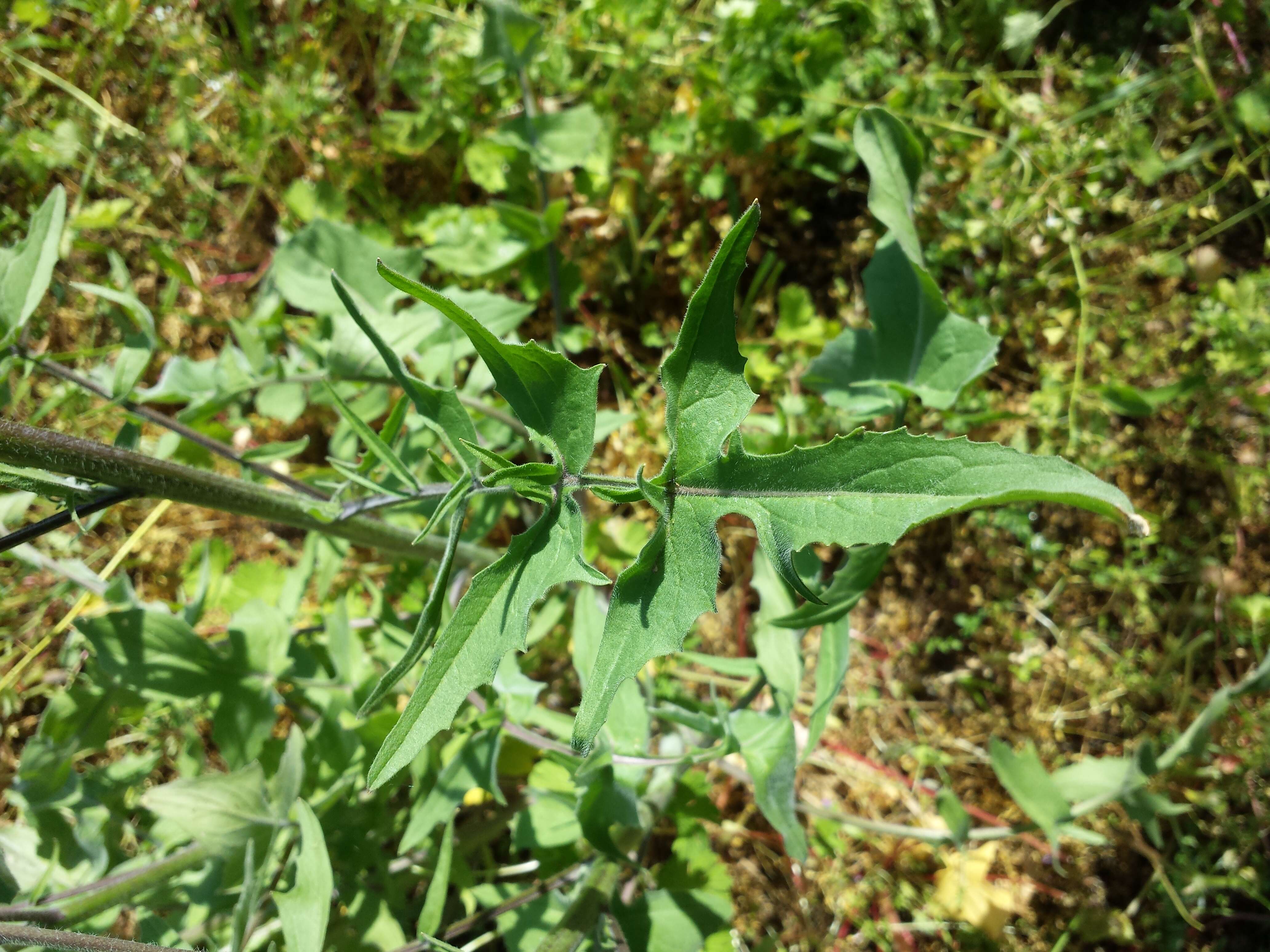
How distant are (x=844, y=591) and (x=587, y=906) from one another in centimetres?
102

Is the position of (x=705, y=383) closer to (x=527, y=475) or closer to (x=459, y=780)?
(x=527, y=475)

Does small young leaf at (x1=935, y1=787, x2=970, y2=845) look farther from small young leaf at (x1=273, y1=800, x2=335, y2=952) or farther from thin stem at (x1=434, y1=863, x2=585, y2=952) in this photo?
small young leaf at (x1=273, y1=800, x2=335, y2=952)

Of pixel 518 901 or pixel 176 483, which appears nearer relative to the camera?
pixel 176 483

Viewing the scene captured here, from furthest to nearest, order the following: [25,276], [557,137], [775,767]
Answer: [557,137] → [775,767] → [25,276]

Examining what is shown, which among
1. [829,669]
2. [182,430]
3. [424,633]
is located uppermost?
[424,633]

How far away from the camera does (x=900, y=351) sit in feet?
6.44

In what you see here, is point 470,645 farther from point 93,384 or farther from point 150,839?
point 150,839

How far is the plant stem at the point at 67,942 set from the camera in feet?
4.04

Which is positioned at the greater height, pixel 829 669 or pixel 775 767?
pixel 829 669

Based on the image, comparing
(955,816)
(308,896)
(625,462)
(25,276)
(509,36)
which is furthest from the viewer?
(625,462)

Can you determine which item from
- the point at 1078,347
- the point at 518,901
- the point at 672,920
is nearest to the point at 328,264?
the point at 518,901

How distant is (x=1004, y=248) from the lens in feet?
9.93

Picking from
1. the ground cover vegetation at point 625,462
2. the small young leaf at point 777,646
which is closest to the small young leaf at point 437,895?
the ground cover vegetation at point 625,462

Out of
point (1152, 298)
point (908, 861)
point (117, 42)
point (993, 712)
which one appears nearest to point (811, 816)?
point (908, 861)
